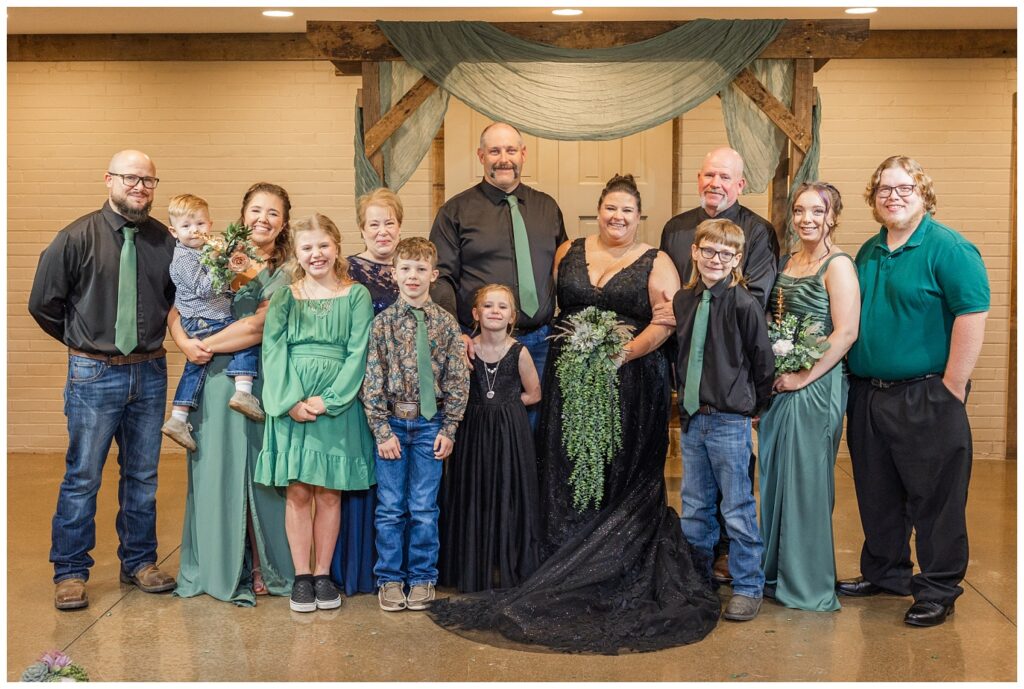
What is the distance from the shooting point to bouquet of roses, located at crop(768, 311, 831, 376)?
438cm

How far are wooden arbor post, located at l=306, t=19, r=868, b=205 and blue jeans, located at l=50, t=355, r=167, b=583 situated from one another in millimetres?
1766

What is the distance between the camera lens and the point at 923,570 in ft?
14.6

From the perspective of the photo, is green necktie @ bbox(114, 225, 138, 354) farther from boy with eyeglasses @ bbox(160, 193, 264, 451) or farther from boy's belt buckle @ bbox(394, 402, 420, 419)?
boy's belt buckle @ bbox(394, 402, 420, 419)

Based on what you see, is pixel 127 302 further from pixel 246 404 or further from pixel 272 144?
pixel 272 144

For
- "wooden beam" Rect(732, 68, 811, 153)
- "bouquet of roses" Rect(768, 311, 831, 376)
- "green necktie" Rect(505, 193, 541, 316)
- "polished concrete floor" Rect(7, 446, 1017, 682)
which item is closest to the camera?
"polished concrete floor" Rect(7, 446, 1017, 682)

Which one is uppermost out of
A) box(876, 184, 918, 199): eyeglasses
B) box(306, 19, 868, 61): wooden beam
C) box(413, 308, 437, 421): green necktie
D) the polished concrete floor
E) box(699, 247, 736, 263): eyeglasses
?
box(306, 19, 868, 61): wooden beam

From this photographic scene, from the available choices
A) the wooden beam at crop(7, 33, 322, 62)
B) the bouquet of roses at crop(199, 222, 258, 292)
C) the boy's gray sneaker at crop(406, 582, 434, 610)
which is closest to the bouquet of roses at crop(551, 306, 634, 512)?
the boy's gray sneaker at crop(406, 582, 434, 610)

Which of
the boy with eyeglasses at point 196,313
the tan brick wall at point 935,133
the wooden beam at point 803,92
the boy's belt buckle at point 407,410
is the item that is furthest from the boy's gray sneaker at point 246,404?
the tan brick wall at point 935,133

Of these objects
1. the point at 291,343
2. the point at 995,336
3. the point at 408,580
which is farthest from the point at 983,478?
the point at 291,343

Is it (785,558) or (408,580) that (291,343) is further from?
(785,558)

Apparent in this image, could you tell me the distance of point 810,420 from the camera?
446cm

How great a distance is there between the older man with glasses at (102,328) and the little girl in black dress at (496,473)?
133cm

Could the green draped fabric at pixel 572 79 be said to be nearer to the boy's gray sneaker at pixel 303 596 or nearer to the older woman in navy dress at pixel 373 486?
the older woman in navy dress at pixel 373 486

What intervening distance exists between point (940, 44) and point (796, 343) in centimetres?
412
